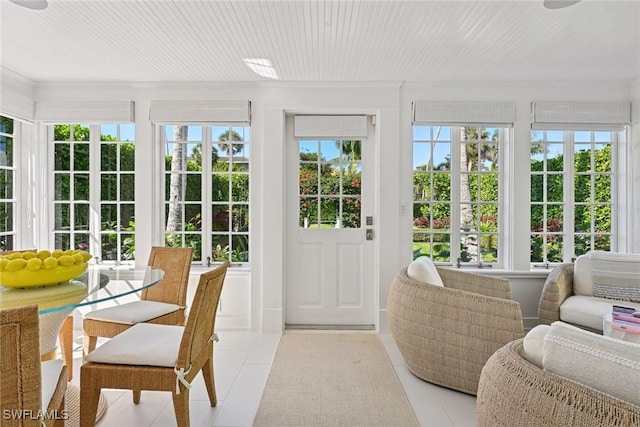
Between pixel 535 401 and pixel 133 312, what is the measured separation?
2.37 m

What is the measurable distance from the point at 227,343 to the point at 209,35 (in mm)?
2528

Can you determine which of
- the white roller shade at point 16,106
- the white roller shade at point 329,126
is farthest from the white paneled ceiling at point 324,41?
the white roller shade at point 329,126

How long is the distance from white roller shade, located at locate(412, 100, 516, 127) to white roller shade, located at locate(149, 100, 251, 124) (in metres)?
1.66

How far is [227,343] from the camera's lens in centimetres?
341

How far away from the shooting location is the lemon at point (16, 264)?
1788 millimetres

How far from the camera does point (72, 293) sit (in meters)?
1.82

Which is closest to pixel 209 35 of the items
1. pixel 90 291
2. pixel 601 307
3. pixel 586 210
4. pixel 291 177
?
pixel 291 177

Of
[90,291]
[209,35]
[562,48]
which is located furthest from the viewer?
[562,48]

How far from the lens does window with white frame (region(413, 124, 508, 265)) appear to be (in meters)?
3.83

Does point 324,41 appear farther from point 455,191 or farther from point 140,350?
point 140,350

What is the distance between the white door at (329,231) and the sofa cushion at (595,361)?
2659 millimetres

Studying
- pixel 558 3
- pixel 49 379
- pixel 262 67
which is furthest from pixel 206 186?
pixel 558 3

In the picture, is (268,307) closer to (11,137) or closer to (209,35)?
(209,35)

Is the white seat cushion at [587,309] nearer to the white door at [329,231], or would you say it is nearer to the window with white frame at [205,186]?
the white door at [329,231]
